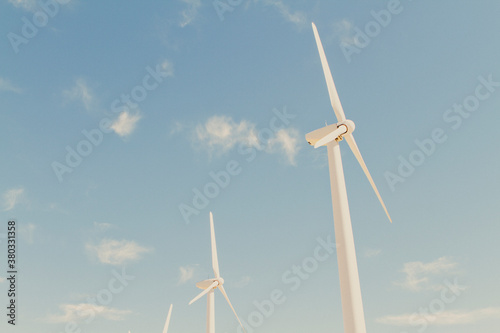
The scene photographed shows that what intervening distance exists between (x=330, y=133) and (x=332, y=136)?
0.48 metres

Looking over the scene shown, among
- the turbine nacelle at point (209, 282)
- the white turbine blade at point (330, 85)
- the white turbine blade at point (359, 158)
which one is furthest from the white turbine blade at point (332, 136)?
the turbine nacelle at point (209, 282)

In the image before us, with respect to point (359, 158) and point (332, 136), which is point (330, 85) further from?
point (359, 158)

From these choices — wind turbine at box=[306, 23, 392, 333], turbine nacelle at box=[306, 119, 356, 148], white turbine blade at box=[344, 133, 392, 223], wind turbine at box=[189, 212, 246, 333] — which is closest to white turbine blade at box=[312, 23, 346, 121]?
wind turbine at box=[306, 23, 392, 333]

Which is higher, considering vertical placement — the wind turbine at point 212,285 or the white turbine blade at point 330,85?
the white turbine blade at point 330,85

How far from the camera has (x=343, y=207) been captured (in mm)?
29609

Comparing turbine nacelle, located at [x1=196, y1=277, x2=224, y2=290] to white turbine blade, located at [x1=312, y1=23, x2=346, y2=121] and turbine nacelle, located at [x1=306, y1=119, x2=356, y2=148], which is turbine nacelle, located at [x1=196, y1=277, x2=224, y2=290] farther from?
white turbine blade, located at [x1=312, y1=23, x2=346, y2=121]

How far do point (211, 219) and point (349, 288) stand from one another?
48.4 metres

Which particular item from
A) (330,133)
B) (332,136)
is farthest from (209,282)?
(332,136)

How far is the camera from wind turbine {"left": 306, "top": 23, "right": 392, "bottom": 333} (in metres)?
26.2

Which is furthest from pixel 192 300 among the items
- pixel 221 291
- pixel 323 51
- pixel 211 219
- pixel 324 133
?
pixel 323 51

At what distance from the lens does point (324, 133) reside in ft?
115

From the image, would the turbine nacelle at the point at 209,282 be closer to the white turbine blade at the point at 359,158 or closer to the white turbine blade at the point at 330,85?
the white turbine blade at the point at 359,158

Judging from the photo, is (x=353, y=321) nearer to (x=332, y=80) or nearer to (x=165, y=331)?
(x=332, y=80)

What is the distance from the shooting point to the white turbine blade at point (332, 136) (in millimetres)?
33312
